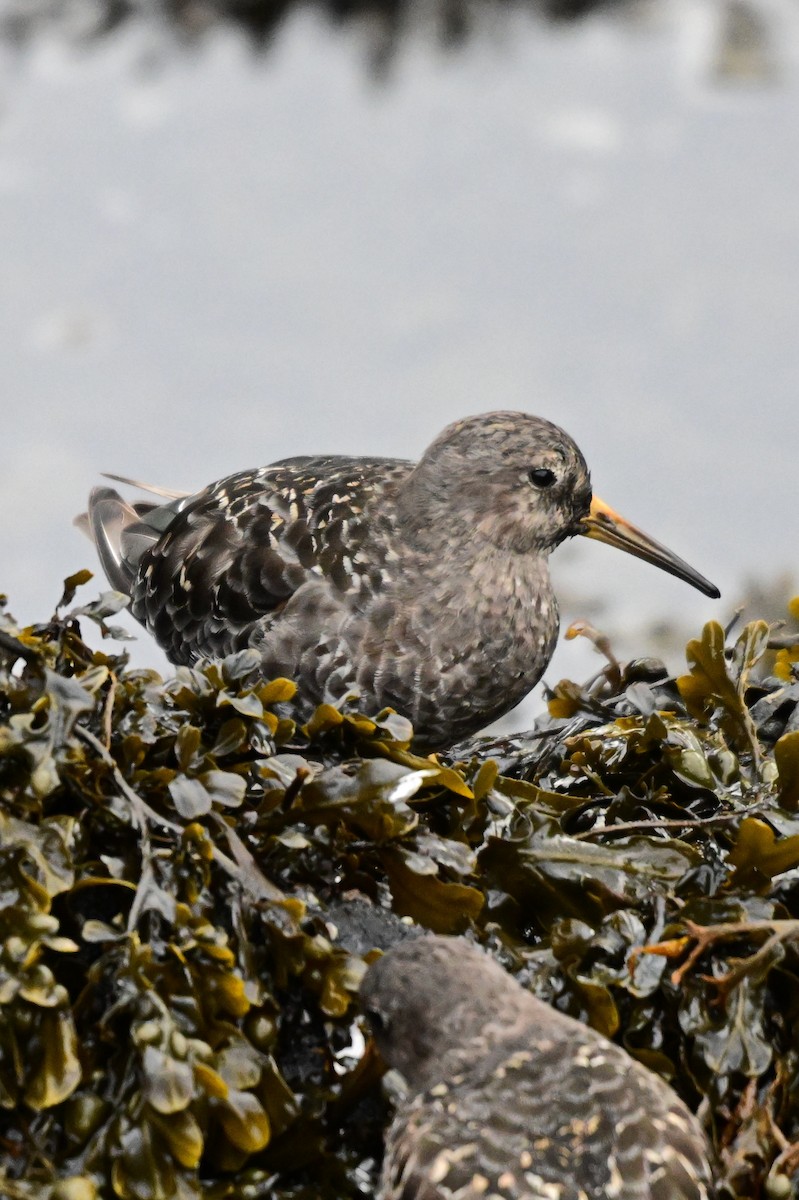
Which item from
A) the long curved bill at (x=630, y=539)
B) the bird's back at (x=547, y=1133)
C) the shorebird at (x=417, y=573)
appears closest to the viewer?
the bird's back at (x=547, y=1133)

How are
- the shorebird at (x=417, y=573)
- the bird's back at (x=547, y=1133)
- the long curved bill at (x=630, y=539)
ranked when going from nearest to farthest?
the bird's back at (x=547, y=1133), the shorebird at (x=417, y=573), the long curved bill at (x=630, y=539)

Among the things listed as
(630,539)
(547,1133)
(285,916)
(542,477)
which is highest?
(542,477)

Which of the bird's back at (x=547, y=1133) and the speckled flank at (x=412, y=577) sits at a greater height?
the speckled flank at (x=412, y=577)

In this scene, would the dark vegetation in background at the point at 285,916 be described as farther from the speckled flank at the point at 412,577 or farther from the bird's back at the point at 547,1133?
the speckled flank at the point at 412,577

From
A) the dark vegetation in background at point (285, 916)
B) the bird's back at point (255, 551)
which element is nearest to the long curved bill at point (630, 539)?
the bird's back at point (255, 551)

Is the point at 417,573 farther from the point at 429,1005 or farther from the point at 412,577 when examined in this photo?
the point at 429,1005

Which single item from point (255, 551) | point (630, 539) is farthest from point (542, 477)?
point (255, 551)

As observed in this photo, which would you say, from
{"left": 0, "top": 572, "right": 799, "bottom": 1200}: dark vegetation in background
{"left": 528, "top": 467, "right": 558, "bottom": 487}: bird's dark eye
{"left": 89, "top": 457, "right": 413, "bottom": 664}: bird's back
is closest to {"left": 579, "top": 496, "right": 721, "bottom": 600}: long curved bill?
{"left": 528, "top": 467, "right": 558, "bottom": 487}: bird's dark eye

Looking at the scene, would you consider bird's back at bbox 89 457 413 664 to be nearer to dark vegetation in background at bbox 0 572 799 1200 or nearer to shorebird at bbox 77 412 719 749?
shorebird at bbox 77 412 719 749
